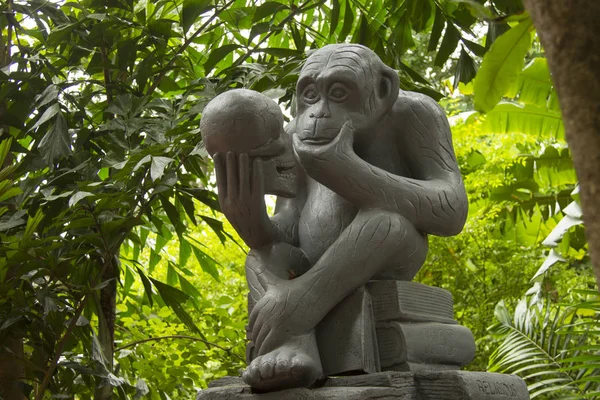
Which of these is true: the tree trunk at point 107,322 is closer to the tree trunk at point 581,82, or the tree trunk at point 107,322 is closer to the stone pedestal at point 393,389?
the stone pedestal at point 393,389

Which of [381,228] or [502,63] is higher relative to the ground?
[502,63]

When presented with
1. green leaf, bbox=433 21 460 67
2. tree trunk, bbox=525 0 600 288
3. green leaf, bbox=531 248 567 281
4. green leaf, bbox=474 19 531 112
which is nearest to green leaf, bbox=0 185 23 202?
green leaf, bbox=433 21 460 67

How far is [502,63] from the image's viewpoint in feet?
2.83

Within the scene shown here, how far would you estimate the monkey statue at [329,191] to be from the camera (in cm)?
181

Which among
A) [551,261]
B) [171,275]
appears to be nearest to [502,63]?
[171,275]

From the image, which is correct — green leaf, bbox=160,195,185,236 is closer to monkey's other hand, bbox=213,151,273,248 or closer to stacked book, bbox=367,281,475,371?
monkey's other hand, bbox=213,151,273,248

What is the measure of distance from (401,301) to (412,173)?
1.26ft

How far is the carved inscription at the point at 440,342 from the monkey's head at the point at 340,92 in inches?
20.8

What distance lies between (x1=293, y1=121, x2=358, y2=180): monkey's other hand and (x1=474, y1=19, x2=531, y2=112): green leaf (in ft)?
2.90

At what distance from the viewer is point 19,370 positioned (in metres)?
2.91

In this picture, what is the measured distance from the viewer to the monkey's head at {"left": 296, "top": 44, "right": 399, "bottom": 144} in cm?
187

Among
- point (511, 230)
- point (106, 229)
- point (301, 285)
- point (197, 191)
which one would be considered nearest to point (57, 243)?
point (106, 229)

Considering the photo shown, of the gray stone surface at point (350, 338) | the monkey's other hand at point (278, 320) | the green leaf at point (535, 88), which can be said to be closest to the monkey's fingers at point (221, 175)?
the monkey's other hand at point (278, 320)

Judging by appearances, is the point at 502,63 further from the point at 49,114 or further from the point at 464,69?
the point at 464,69
